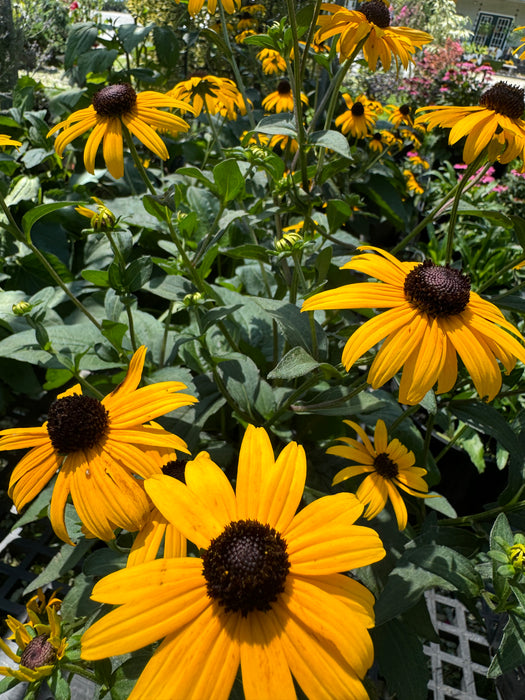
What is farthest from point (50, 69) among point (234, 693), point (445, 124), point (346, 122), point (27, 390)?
point (234, 693)

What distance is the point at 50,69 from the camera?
26.9ft

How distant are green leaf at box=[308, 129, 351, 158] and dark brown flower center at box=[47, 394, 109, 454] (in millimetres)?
582

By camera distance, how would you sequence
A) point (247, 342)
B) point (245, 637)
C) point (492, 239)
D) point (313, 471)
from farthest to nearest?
point (492, 239), point (247, 342), point (313, 471), point (245, 637)

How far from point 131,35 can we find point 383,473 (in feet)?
6.59

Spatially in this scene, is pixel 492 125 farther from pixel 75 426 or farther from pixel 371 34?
pixel 75 426

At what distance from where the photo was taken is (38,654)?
0.65m

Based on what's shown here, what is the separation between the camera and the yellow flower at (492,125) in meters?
0.85

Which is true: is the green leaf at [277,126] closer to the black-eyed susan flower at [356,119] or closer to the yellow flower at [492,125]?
the yellow flower at [492,125]

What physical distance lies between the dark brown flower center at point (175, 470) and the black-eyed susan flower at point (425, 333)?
0.29 metres

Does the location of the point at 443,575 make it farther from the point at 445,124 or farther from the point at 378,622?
the point at 445,124

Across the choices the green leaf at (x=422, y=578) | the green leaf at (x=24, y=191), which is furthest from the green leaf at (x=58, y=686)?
the green leaf at (x=24, y=191)

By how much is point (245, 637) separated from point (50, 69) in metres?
9.62

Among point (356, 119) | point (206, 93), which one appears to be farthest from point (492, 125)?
point (356, 119)

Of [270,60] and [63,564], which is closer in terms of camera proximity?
[63,564]
